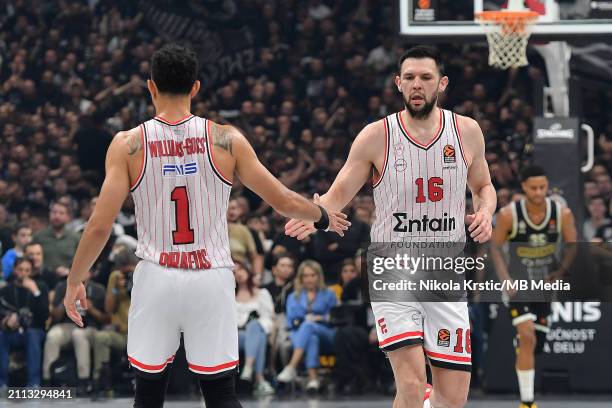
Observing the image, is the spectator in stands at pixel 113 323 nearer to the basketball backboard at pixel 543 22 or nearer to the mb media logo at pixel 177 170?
the basketball backboard at pixel 543 22

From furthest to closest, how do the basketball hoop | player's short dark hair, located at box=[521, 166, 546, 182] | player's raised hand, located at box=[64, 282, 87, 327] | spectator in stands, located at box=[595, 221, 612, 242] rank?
spectator in stands, located at box=[595, 221, 612, 242] < the basketball hoop < player's short dark hair, located at box=[521, 166, 546, 182] < player's raised hand, located at box=[64, 282, 87, 327]

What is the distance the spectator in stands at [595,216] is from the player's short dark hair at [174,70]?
368 inches

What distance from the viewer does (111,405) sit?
40.7 feet

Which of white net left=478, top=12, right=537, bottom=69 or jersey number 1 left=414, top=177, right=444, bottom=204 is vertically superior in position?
white net left=478, top=12, right=537, bottom=69

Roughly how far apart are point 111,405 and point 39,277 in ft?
6.59

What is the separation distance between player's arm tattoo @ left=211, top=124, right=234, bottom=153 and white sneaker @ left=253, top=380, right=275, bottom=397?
734cm

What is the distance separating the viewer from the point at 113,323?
1343 centimetres

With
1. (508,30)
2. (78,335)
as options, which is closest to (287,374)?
(78,335)

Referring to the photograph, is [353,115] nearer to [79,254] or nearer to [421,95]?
[421,95]

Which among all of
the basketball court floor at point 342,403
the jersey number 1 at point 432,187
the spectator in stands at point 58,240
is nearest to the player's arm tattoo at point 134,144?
the jersey number 1 at point 432,187

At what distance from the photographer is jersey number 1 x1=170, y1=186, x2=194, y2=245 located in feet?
20.8

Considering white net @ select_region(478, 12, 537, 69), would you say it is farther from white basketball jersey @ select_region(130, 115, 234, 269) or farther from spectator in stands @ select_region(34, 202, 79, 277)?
white basketball jersey @ select_region(130, 115, 234, 269)

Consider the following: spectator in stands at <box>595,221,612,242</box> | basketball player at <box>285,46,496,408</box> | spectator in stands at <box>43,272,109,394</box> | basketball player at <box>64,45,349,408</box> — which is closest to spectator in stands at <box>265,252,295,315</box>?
spectator in stands at <box>43,272,109,394</box>

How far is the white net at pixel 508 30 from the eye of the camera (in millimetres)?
13266
